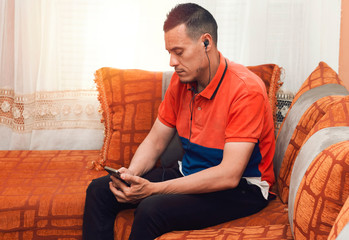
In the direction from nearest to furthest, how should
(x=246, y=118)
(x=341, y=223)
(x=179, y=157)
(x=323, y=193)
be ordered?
(x=341, y=223)
(x=323, y=193)
(x=246, y=118)
(x=179, y=157)

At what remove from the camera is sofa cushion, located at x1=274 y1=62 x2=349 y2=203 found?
1662mm

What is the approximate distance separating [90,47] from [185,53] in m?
0.89

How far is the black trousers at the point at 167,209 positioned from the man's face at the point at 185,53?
0.45 m

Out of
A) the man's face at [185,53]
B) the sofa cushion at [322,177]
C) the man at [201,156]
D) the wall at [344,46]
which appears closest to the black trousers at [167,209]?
the man at [201,156]

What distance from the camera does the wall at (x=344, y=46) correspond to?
7.59 ft

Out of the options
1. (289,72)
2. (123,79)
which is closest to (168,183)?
(123,79)

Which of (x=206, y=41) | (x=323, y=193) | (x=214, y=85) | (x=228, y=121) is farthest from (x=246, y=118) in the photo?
(x=323, y=193)

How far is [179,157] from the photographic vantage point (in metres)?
2.07

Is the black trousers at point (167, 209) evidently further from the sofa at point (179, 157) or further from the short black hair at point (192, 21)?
the short black hair at point (192, 21)

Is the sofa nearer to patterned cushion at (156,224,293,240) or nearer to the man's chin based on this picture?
patterned cushion at (156,224,293,240)

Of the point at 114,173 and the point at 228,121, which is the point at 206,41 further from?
the point at 114,173

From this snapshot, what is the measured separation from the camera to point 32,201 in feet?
5.80

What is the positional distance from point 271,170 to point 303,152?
296 millimetres

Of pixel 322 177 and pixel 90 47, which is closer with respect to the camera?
pixel 322 177
